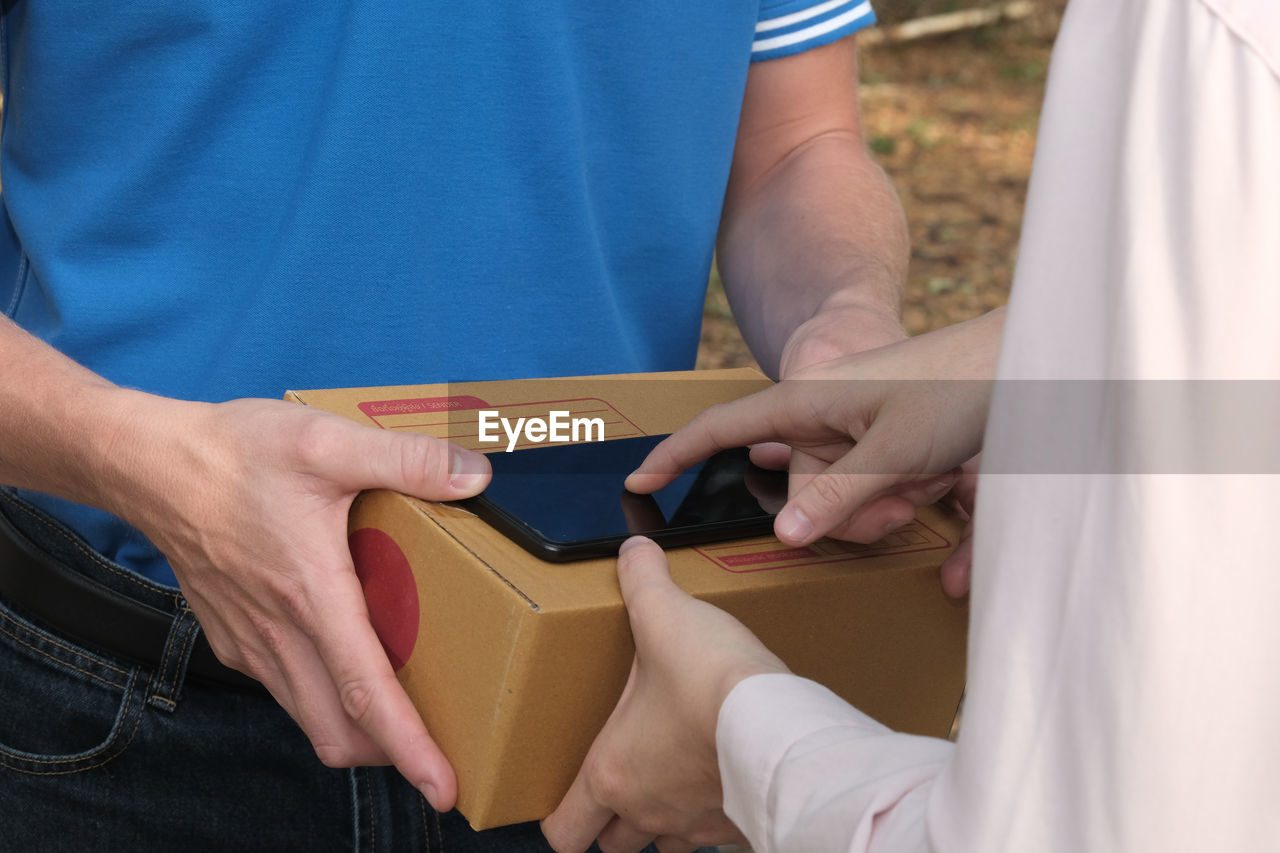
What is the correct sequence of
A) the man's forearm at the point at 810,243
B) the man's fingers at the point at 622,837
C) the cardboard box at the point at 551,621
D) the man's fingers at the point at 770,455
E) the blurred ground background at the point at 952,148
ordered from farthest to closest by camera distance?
the blurred ground background at the point at 952,148 → the man's forearm at the point at 810,243 → the man's fingers at the point at 770,455 → the man's fingers at the point at 622,837 → the cardboard box at the point at 551,621

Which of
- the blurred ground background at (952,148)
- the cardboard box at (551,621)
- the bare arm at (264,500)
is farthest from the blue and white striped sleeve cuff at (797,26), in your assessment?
the blurred ground background at (952,148)

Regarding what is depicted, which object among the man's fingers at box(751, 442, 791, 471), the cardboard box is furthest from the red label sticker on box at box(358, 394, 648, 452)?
the man's fingers at box(751, 442, 791, 471)

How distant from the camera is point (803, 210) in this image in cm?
141

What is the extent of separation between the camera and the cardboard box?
79cm

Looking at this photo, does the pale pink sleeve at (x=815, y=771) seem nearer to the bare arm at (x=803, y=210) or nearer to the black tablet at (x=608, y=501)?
the black tablet at (x=608, y=501)

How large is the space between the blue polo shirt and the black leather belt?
1.8 inches

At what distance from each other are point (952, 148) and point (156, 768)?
6312 millimetres

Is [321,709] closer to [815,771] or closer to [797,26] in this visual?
[815,771]

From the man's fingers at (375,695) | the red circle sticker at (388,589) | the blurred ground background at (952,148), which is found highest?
the red circle sticker at (388,589)

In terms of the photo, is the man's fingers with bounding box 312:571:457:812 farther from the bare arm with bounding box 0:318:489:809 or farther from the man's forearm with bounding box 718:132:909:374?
the man's forearm with bounding box 718:132:909:374

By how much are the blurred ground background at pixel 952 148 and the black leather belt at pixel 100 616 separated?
318 centimetres

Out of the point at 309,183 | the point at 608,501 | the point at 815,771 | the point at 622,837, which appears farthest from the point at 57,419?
the point at 815,771

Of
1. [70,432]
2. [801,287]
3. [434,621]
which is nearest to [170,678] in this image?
[70,432]

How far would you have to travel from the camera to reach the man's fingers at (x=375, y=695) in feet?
2.76
